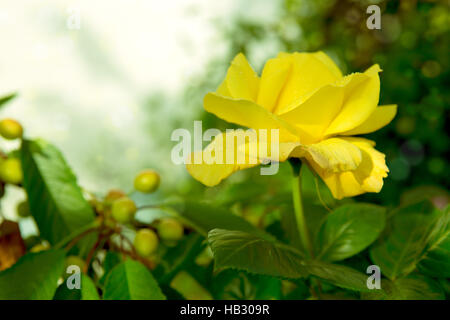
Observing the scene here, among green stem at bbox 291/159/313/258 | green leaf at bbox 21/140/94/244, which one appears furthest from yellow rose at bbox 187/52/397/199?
green leaf at bbox 21/140/94/244

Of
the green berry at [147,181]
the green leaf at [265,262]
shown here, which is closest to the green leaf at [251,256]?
the green leaf at [265,262]

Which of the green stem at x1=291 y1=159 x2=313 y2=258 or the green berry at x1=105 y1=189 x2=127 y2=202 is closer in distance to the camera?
the green stem at x1=291 y1=159 x2=313 y2=258

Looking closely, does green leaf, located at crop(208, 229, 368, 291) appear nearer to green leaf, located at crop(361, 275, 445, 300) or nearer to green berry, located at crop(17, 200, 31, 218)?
green leaf, located at crop(361, 275, 445, 300)

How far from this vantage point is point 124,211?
257 mm

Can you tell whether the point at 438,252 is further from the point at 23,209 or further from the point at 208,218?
the point at 23,209

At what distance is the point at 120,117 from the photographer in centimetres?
135

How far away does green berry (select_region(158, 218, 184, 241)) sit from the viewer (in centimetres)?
27

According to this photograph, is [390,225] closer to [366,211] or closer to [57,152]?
[366,211]

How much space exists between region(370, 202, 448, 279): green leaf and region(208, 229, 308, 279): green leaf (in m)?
0.06

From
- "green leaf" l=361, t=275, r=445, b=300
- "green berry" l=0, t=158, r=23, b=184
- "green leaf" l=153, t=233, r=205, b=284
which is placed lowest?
"green leaf" l=153, t=233, r=205, b=284

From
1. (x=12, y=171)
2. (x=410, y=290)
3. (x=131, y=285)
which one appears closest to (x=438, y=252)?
(x=410, y=290)

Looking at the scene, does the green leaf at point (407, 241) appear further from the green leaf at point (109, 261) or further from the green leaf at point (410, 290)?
the green leaf at point (109, 261)

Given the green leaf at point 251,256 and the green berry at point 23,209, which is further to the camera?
the green berry at point 23,209

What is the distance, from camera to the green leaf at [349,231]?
225 mm
